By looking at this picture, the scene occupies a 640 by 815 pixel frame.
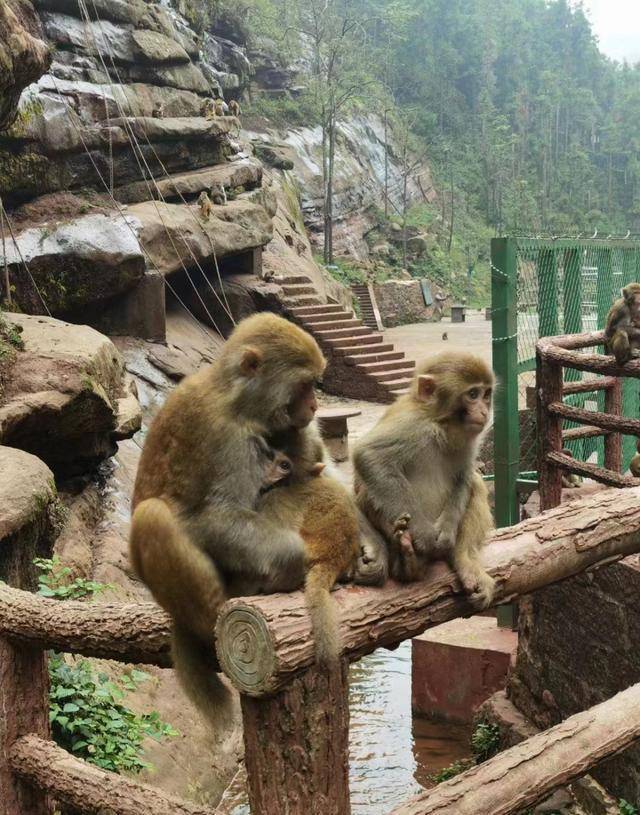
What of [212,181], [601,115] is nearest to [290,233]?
[212,181]

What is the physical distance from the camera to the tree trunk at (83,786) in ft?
7.82

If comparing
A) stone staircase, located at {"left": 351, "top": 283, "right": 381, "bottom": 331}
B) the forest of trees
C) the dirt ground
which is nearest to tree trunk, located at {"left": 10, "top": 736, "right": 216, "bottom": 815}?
the dirt ground

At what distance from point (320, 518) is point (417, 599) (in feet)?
0.96

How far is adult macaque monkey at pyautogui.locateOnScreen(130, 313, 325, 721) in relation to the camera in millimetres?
2098

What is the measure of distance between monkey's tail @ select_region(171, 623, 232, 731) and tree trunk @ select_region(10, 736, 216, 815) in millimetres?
230

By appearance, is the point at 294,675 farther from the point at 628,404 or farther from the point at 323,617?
the point at 628,404

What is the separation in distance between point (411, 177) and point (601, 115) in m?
15.4

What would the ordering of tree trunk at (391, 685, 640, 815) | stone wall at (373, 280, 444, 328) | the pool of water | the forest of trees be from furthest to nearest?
the forest of trees, stone wall at (373, 280, 444, 328), the pool of water, tree trunk at (391, 685, 640, 815)

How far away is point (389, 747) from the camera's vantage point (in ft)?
20.0

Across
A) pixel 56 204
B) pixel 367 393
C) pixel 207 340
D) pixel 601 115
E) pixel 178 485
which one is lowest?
pixel 367 393

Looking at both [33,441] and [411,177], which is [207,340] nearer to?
[33,441]

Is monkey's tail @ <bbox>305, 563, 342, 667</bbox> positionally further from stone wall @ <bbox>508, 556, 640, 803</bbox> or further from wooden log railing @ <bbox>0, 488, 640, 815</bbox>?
stone wall @ <bbox>508, 556, 640, 803</bbox>

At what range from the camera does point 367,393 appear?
1625 centimetres

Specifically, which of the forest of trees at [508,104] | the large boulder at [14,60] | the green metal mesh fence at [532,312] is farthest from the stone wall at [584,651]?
the forest of trees at [508,104]
